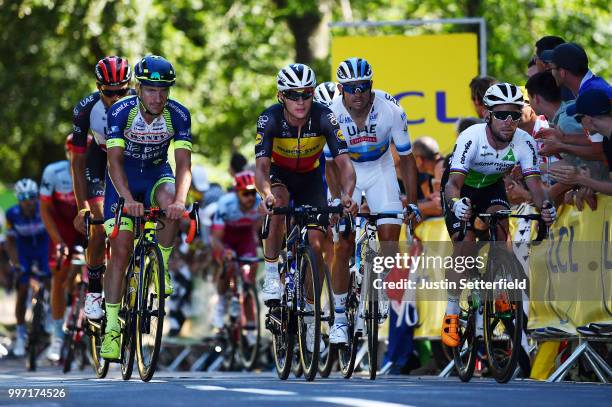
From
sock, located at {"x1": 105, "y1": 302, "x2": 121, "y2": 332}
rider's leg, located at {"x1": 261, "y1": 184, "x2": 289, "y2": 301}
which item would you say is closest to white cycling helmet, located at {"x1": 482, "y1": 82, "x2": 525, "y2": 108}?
rider's leg, located at {"x1": 261, "y1": 184, "x2": 289, "y2": 301}

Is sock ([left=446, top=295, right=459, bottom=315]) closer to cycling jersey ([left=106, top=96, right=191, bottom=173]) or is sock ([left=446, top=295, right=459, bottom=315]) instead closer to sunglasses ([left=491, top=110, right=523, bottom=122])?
sunglasses ([left=491, top=110, right=523, bottom=122])

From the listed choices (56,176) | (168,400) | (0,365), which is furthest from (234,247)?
(168,400)

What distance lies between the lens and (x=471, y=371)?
11.8 m

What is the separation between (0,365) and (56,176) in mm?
5072

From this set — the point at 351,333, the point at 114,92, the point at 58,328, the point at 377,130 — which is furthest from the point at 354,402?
the point at 58,328

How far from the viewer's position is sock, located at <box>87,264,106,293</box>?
13.3 meters

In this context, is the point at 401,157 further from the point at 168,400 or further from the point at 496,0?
the point at 496,0

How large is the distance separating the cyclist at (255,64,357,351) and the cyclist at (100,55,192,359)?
2.10 ft

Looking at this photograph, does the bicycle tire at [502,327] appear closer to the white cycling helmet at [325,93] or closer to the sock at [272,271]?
the sock at [272,271]

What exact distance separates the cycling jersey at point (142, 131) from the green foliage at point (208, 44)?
1454cm

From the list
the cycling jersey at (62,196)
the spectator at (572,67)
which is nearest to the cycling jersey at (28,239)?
the cycling jersey at (62,196)

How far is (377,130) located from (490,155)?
1347 mm

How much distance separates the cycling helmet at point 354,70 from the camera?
1247 cm

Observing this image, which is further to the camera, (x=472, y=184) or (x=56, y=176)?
(x=56, y=176)
